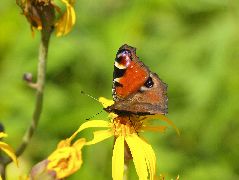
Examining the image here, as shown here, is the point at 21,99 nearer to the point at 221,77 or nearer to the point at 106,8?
the point at 106,8

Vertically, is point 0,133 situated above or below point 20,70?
below

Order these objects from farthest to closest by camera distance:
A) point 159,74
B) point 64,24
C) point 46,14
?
point 159,74, point 64,24, point 46,14

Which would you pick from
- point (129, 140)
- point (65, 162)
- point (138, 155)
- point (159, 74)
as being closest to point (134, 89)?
point (129, 140)

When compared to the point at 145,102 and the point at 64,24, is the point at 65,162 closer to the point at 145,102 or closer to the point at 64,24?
the point at 145,102

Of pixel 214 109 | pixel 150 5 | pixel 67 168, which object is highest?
pixel 150 5

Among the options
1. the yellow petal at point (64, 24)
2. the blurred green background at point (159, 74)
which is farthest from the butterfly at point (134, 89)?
the blurred green background at point (159, 74)

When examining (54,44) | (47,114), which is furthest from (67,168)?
(54,44)
